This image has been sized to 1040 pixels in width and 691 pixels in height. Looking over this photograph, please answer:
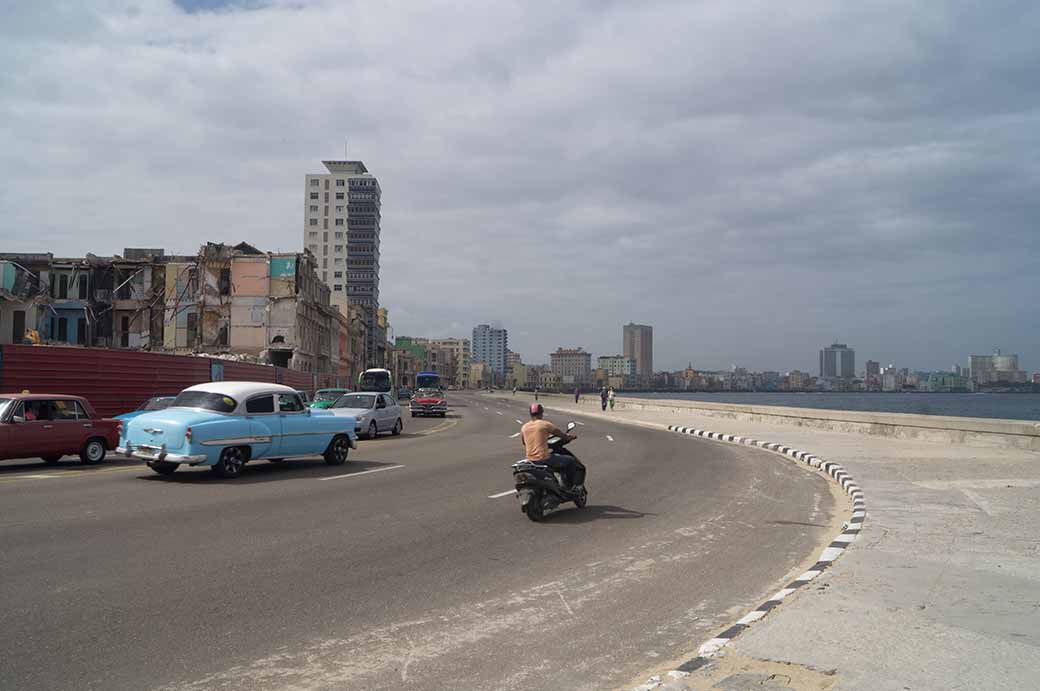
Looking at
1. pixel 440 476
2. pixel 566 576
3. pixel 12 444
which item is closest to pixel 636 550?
pixel 566 576

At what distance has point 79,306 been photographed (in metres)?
59.5

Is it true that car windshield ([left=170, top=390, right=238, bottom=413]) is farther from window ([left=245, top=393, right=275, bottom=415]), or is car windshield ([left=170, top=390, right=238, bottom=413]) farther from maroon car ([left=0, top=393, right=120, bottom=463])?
maroon car ([left=0, top=393, right=120, bottom=463])

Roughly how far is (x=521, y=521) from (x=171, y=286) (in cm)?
6089

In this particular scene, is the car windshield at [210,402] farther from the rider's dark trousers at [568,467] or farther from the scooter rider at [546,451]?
the rider's dark trousers at [568,467]

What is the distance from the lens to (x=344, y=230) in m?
150

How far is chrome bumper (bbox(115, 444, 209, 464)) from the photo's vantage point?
13695mm

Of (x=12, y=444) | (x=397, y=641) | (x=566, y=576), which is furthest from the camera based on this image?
(x=12, y=444)

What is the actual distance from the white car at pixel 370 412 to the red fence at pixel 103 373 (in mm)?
8406

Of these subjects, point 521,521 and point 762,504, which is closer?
point 521,521

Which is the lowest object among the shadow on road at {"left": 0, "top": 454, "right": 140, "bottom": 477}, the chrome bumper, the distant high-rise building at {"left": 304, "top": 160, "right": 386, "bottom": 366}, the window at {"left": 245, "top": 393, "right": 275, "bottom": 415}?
the shadow on road at {"left": 0, "top": 454, "right": 140, "bottom": 477}

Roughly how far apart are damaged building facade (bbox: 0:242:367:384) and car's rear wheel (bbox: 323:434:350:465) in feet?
164

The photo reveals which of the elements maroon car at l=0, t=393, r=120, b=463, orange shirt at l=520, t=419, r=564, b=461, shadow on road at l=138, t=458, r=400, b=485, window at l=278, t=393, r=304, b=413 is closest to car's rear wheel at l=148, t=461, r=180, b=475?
shadow on road at l=138, t=458, r=400, b=485

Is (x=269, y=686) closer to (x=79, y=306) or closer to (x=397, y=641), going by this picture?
(x=397, y=641)

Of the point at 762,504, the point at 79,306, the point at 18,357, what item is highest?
the point at 79,306
